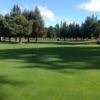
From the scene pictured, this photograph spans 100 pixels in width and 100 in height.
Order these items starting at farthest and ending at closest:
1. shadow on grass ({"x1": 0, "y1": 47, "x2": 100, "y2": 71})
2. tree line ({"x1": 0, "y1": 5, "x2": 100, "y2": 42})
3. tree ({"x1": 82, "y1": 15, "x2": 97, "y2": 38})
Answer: tree ({"x1": 82, "y1": 15, "x2": 97, "y2": 38}) < tree line ({"x1": 0, "y1": 5, "x2": 100, "y2": 42}) < shadow on grass ({"x1": 0, "y1": 47, "x2": 100, "y2": 71})

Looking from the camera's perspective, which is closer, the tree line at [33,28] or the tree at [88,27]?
the tree line at [33,28]

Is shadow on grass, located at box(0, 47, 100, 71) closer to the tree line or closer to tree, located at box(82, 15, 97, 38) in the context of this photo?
the tree line

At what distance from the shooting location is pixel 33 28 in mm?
113875

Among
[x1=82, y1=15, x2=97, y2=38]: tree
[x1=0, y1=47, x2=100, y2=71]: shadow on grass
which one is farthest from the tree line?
[x1=0, y1=47, x2=100, y2=71]: shadow on grass

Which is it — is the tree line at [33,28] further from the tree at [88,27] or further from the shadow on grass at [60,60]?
the shadow on grass at [60,60]

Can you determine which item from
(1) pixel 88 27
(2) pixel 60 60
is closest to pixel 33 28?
(1) pixel 88 27

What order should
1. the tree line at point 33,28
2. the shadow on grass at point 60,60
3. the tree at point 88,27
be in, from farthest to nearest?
the tree at point 88,27
the tree line at point 33,28
the shadow on grass at point 60,60

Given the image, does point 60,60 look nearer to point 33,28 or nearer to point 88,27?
point 33,28

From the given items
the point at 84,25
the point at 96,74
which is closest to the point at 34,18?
the point at 84,25

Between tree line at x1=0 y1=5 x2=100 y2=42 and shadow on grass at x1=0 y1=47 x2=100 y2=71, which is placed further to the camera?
tree line at x1=0 y1=5 x2=100 y2=42

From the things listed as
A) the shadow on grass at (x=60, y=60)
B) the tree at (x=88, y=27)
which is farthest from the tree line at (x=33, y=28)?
the shadow on grass at (x=60, y=60)

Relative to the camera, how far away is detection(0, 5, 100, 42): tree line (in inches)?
3868

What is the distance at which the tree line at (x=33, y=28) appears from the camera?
98.2 meters

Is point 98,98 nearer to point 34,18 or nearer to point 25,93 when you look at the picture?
point 25,93
